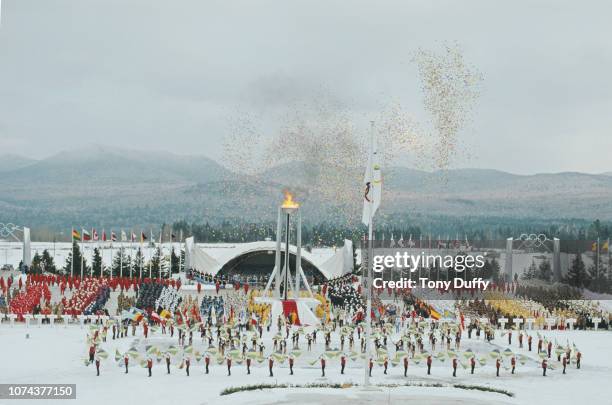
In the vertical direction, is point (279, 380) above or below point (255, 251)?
below

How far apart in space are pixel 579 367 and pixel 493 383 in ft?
19.5

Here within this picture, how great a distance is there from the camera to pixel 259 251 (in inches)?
2940

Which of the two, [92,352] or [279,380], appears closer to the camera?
[279,380]

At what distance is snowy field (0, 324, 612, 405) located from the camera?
85.9 ft

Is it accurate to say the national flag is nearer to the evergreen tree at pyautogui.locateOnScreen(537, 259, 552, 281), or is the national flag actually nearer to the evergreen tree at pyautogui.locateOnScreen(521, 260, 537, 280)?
the evergreen tree at pyautogui.locateOnScreen(537, 259, 552, 281)

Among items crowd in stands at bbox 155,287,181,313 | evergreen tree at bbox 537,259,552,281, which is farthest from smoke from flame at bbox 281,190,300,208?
evergreen tree at bbox 537,259,552,281

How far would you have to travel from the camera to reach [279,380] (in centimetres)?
2947

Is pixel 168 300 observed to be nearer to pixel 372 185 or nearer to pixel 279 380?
pixel 279 380

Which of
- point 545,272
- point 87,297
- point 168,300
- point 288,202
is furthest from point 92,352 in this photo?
point 545,272

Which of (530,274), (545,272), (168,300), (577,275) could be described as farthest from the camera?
(530,274)

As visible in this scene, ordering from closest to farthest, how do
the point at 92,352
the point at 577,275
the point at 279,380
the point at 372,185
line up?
the point at 372,185, the point at 279,380, the point at 92,352, the point at 577,275

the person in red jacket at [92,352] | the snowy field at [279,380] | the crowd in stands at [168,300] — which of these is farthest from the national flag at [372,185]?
the crowd in stands at [168,300]

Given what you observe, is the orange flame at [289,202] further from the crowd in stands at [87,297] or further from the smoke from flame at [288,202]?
the crowd in stands at [87,297]

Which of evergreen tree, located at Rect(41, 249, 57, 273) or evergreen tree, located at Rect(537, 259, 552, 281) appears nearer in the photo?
evergreen tree, located at Rect(41, 249, 57, 273)
